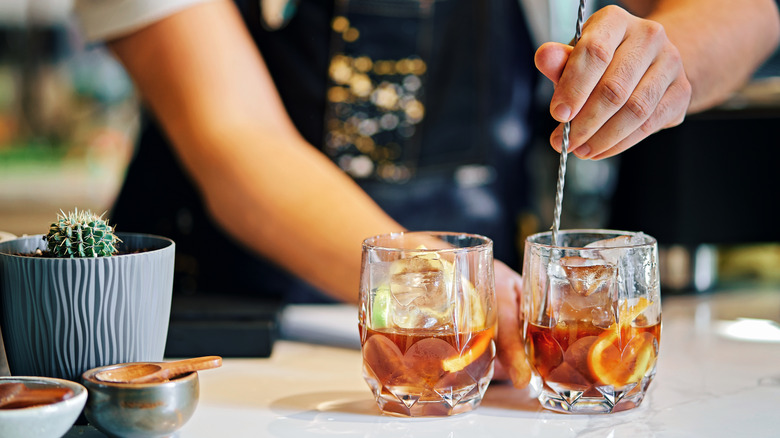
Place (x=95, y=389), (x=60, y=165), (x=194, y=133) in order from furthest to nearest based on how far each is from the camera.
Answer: (x=60, y=165), (x=194, y=133), (x=95, y=389)

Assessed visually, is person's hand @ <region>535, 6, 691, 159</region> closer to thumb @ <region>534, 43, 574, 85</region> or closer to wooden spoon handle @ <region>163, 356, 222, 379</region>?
thumb @ <region>534, 43, 574, 85</region>

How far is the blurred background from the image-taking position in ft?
4.94

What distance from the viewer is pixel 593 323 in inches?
28.2

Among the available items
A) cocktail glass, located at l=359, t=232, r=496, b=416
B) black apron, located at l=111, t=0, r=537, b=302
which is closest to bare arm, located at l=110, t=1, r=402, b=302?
black apron, located at l=111, t=0, r=537, b=302

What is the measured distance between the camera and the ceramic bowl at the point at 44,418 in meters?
0.59

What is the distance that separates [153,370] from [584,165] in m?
2.04

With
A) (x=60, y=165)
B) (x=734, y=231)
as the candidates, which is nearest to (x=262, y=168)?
(x=734, y=231)

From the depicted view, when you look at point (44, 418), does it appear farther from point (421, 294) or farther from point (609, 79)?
point (609, 79)

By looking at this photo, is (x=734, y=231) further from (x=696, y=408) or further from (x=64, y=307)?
(x=64, y=307)

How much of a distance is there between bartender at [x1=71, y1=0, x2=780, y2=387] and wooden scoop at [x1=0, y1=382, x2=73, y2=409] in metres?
0.42

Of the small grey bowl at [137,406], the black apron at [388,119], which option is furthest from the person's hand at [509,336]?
the black apron at [388,119]

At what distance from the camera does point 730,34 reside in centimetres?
101

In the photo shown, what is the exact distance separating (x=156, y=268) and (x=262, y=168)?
0.37 m

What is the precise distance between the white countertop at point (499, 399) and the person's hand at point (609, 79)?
26 cm
